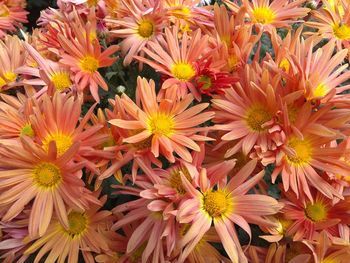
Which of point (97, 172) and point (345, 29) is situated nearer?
point (97, 172)

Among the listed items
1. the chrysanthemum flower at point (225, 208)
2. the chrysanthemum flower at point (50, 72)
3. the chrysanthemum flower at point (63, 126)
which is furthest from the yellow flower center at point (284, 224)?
the chrysanthemum flower at point (50, 72)

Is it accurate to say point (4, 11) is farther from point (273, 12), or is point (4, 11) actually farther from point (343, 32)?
point (343, 32)

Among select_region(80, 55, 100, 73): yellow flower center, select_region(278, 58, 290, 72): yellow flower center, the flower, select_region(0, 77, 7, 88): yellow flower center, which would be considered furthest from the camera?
the flower

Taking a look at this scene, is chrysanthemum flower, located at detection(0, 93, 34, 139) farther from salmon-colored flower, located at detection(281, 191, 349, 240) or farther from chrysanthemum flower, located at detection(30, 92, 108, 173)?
salmon-colored flower, located at detection(281, 191, 349, 240)

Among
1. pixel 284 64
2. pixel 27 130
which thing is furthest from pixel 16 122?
pixel 284 64

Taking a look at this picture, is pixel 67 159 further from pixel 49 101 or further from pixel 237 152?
pixel 237 152

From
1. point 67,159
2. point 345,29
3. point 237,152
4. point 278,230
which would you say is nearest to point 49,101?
point 67,159

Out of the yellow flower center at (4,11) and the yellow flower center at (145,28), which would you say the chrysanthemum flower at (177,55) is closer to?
the yellow flower center at (145,28)

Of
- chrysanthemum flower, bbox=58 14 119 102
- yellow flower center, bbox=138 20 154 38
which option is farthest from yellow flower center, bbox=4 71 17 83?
yellow flower center, bbox=138 20 154 38
